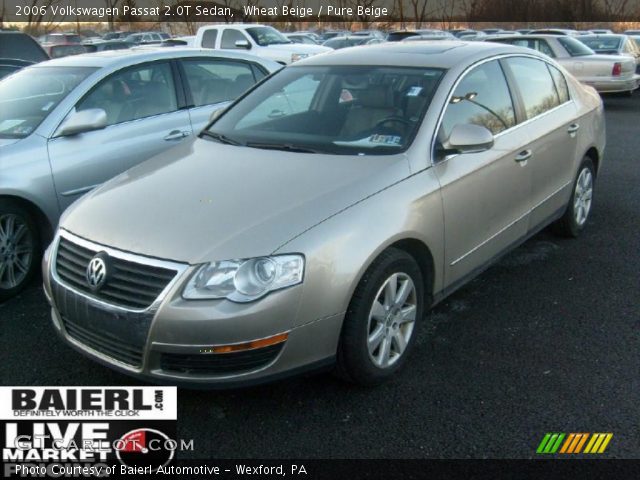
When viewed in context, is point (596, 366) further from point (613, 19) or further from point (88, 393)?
point (613, 19)

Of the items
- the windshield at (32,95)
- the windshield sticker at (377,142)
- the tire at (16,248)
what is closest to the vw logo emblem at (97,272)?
the windshield sticker at (377,142)

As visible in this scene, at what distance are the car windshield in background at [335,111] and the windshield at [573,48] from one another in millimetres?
11602

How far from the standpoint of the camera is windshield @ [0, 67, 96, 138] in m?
4.91

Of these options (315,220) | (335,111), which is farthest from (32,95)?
(315,220)

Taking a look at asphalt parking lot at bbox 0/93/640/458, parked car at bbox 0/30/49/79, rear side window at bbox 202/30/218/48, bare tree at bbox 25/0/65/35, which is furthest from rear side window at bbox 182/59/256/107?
bare tree at bbox 25/0/65/35

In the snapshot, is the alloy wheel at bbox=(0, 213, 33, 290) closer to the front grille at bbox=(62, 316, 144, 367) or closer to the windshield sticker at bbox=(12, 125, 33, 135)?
the windshield sticker at bbox=(12, 125, 33, 135)

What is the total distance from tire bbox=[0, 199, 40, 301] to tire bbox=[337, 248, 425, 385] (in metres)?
2.57

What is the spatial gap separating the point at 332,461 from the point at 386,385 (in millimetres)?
669

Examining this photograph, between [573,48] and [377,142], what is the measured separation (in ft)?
40.9

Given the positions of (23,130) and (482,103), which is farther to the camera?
(23,130)

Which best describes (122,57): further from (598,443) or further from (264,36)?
(264,36)

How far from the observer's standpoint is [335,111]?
409cm

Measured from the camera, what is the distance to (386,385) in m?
3.42

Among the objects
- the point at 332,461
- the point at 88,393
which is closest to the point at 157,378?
the point at 88,393
